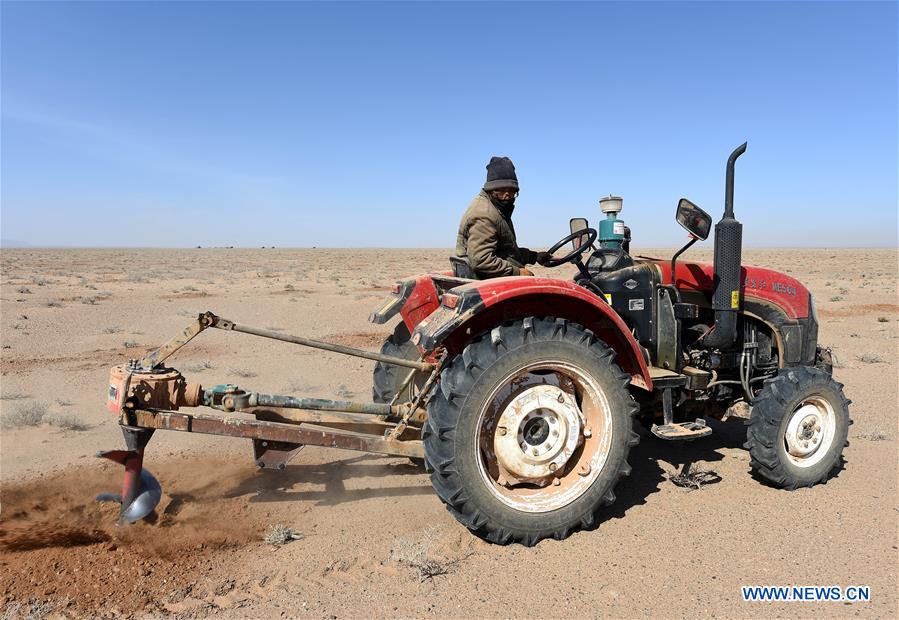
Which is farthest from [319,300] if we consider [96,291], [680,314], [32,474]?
[680,314]

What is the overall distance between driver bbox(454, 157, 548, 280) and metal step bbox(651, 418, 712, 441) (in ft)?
4.66

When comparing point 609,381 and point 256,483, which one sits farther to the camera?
point 256,483

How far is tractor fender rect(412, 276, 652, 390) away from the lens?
3.20 m

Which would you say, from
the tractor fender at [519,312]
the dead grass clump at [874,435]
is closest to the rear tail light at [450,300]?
the tractor fender at [519,312]

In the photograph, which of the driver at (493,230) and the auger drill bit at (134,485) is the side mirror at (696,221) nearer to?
the driver at (493,230)

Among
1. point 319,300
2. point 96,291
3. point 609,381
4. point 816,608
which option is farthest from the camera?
point 96,291

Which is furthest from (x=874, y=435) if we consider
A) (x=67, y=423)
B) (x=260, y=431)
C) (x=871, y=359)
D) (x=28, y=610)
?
(x=67, y=423)

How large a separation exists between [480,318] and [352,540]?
1.55m

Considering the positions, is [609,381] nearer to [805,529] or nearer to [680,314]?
[680,314]

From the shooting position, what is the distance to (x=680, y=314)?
4328 millimetres

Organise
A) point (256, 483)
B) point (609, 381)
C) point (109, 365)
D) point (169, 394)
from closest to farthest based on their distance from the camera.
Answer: point (169, 394) < point (609, 381) < point (256, 483) < point (109, 365)

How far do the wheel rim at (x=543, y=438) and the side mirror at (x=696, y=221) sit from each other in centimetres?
121

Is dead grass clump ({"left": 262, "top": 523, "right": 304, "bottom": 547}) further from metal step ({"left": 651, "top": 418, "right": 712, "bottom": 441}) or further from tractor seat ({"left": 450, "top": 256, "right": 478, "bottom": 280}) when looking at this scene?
metal step ({"left": 651, "top": 418, "right": 712, "bottom": 441})

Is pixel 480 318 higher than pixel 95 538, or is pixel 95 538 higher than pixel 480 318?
pixel 480 318
